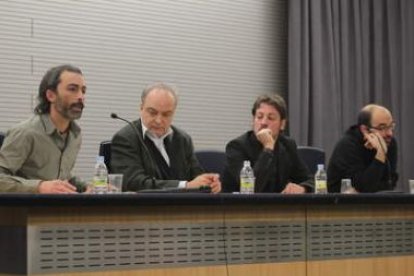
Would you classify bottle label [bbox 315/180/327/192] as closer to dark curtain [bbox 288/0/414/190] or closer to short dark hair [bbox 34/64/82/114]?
short dark hair [bbox 34/64/82/114]

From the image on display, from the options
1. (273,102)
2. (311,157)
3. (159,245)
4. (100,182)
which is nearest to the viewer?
(159,245)

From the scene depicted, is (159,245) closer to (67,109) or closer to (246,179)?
(67,109)

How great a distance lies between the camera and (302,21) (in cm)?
576

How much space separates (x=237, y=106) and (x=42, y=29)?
62.1 inches

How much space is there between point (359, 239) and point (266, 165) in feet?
2.58

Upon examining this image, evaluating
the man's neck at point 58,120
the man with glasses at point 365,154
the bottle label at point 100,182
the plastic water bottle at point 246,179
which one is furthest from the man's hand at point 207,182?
the man with glasses at point 365,154

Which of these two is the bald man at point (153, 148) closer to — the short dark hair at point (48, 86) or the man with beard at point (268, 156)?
the man with beard at point (268, 156)

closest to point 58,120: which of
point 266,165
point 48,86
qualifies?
point 48,86

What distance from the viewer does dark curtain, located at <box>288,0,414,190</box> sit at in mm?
5719

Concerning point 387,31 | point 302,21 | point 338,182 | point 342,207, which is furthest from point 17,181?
point 387,31

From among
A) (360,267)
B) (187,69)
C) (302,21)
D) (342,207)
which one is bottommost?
(360,267)

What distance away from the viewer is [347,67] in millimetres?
6020

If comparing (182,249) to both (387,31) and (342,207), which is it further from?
(387,31)

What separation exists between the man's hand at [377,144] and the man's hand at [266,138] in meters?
0.71
